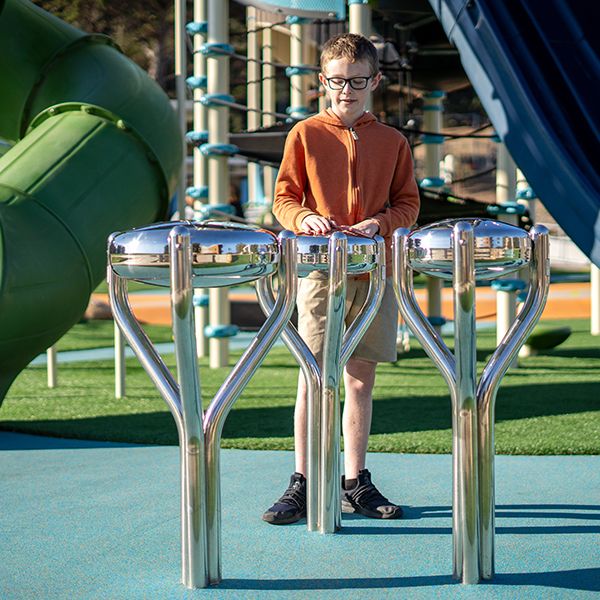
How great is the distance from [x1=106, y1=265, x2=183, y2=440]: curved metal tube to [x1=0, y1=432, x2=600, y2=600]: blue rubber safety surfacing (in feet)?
1.54

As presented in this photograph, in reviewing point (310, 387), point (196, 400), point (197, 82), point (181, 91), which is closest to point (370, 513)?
point (310, 387)

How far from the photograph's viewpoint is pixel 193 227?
7.29 ft

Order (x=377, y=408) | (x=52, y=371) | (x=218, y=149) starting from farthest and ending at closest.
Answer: (x=218, y=149), (x=52, y=371), (x=377, y=408)

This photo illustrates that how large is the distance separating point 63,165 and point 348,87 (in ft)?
7.22

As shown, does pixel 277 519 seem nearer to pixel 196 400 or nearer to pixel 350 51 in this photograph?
pixel 196 400

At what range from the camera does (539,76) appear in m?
4.68

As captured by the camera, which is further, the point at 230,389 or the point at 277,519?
the point at 277,519

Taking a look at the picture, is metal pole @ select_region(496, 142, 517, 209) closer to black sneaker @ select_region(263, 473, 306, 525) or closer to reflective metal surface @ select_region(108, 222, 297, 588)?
black sneaker @ select_region(263, 473, 306, 525)

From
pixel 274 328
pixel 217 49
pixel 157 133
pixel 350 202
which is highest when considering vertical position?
pixel 217 49

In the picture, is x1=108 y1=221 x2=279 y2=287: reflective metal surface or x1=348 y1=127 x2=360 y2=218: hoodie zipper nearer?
x1=108 y1=221 x2=279 y2=287: reflective metal surface

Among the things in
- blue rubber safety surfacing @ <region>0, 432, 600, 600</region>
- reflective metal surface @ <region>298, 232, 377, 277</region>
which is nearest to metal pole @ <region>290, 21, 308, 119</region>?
blue rubber safety surfacing @ <region>0, 432, 600, 600</region>

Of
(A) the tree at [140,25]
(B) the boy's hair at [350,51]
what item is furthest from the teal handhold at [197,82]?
(A) the tree at [140,25]

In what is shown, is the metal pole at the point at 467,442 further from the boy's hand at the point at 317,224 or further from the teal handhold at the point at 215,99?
the teal handhold at the point at 215,99

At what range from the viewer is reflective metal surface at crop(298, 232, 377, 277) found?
262 centimetres
